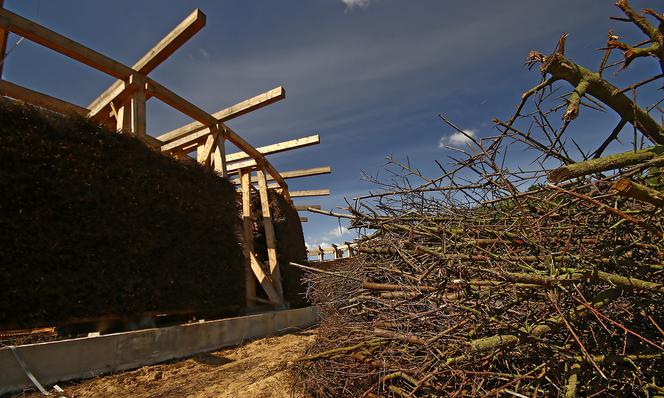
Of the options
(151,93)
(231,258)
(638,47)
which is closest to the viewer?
(638,47)

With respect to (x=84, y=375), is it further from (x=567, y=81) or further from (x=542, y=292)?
(x=567, y=81)

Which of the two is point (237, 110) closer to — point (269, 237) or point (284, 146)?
point (284, 146)

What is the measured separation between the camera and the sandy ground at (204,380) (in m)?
3.50

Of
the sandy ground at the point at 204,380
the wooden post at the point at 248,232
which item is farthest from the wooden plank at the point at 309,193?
the sandy ground at the point at 204,380

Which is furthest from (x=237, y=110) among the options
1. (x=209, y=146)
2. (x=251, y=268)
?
(x=251, y=268)

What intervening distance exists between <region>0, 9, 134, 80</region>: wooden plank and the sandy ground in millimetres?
5305

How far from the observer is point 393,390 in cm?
237

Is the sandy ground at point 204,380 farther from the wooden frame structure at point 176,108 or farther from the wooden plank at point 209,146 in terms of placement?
the wooden plank at point 209,146

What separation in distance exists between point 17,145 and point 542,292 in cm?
581

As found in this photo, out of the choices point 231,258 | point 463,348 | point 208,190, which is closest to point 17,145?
point 208,190

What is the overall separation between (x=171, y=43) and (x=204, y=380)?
5.80m

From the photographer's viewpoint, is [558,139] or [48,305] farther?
[48,305]

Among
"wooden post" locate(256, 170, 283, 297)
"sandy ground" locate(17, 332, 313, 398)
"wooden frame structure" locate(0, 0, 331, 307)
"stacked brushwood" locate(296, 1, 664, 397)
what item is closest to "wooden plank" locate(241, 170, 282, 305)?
"wooden frame structure" locate(0, 0, 331, 307)

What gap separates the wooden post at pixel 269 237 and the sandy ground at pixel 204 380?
475 centimetres
